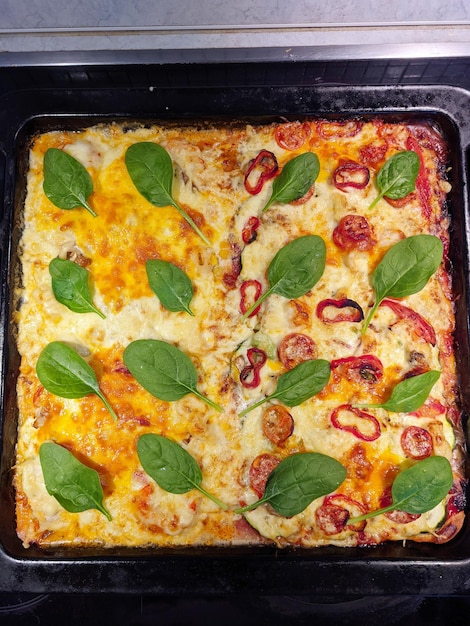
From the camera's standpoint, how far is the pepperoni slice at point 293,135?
2332 millimetres

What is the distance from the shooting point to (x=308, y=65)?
2.39m

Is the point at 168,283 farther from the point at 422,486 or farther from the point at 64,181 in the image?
the point at 422,486

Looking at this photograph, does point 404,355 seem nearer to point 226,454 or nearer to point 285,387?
point 285,387

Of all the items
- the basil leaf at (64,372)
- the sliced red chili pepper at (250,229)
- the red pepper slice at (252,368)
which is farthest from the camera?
the sliced red chili pepper at (250,229)

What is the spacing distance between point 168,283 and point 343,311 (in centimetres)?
65

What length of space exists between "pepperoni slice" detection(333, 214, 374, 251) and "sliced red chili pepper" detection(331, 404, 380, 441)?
614 millimetres

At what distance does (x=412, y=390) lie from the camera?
207cm

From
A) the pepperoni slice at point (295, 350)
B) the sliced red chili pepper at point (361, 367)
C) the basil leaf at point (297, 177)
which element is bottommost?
the sliced red chili pepper at point (361, 367)

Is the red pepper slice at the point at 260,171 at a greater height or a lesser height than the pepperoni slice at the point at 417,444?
greater

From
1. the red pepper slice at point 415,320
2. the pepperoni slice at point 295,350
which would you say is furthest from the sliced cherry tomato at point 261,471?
the red pepper slice at point 415,320

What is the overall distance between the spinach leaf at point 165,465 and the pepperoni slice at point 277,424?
1.05ft

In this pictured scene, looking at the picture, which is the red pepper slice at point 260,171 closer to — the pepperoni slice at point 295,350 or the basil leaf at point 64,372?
the pepperoni slice at point 295,350

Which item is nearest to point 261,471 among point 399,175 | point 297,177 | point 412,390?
point 412,390

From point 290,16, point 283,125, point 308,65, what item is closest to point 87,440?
point 283,125
